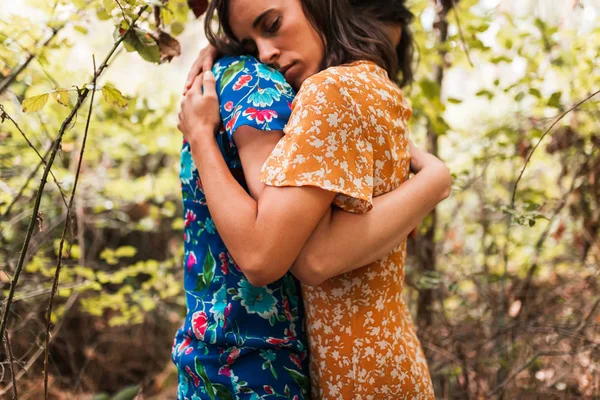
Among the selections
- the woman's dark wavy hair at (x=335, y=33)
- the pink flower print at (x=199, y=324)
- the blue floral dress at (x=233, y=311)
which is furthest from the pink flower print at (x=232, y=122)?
the pink flower print at (x=199, y=324)

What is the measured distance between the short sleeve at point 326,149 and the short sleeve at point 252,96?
0.19 feet

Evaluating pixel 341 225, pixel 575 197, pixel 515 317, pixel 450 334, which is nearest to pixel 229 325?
pixel 341 225

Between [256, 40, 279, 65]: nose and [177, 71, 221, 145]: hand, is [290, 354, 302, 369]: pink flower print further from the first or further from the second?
[256, 40, 279, 65]: nose

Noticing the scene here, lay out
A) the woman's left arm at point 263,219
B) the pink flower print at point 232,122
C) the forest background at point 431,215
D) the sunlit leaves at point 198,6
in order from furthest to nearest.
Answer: the forest background at point 431,215 < the sunlit leaves at point 198,6 < the pink flower print at point 232,122 < the woman's left arm at point 263,219

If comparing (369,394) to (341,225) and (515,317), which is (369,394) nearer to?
(341,225)

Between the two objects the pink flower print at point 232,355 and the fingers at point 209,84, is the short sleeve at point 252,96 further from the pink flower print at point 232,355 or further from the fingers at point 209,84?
the pink flower print at point 232,355

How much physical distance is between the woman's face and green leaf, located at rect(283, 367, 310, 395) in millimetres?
734

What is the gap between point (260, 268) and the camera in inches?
41.3

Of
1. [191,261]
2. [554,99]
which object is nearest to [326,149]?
[191,261]

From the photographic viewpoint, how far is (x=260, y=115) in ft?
3.66

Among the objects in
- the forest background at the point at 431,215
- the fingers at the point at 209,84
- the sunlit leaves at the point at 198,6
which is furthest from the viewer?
the forest background at the point at 431,215

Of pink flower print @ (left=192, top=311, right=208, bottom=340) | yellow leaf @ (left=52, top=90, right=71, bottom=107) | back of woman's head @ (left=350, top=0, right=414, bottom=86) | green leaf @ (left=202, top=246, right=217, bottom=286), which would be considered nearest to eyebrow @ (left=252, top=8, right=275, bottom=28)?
back of woman's head @ (left=350, top=0, right=414, bottom=86)

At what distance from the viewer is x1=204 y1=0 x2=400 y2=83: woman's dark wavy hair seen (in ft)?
4.51

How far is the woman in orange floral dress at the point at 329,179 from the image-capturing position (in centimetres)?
104
